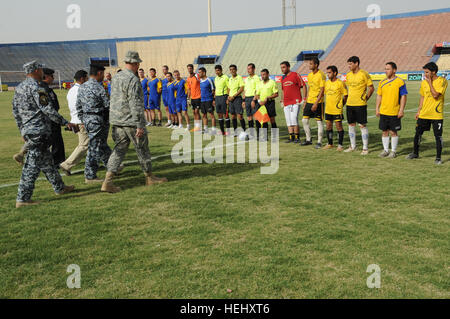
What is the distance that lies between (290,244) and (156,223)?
1.83 metres

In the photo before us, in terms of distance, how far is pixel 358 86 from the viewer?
882 centimetres

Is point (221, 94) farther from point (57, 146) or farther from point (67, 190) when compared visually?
point (67, 190)

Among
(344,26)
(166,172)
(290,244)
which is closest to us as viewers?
(290,244)

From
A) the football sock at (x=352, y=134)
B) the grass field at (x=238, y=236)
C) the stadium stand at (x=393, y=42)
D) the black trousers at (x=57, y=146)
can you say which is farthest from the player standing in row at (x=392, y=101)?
the stadium stand at (x=393, y=42)

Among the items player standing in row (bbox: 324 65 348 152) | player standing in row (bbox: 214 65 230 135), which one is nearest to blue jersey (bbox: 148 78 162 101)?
player standing in row (bbox: 214 65 230 135)

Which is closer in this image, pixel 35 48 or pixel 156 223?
pixel 156 223

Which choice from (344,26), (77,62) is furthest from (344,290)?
(77,62)

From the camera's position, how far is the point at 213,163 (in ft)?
28.0

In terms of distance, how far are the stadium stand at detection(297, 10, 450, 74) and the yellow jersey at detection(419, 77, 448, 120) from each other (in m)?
43.1

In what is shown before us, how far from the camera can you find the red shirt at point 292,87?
1030 cm

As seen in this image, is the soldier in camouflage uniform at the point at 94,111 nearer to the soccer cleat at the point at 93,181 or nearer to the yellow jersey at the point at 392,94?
the soccer cleat at the point at 93,181

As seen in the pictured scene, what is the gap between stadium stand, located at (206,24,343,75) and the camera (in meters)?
58.4

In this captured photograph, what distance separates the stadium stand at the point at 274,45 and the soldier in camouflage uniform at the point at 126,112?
50675 mm

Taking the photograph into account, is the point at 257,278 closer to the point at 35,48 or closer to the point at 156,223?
the point at 156,223
